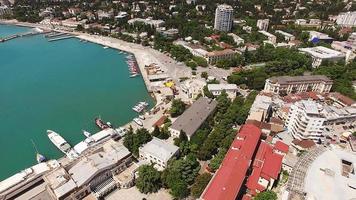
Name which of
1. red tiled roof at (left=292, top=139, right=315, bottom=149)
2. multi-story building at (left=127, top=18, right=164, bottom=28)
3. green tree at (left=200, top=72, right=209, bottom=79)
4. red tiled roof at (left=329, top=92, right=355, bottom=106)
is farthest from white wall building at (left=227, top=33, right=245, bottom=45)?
red tiled roof at (left=292, top=139, right=315, bottom=149)

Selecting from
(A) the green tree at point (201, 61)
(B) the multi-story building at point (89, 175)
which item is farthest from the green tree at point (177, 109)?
(A) the green tree at point (201, 61)

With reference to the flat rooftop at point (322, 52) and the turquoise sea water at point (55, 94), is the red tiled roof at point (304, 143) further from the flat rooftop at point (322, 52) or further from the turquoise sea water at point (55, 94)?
the flat rooftop at point (322, 52)

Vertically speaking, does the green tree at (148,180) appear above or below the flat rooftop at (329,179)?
below

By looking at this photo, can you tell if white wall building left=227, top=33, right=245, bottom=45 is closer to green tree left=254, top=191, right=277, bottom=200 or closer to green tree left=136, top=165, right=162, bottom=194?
green tree left=136, top=165, right=162, bottom=194

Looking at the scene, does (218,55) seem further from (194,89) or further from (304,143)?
(304,143)

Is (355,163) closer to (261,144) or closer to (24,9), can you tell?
(261,144)

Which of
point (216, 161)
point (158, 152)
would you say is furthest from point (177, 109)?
point (216, 161)
